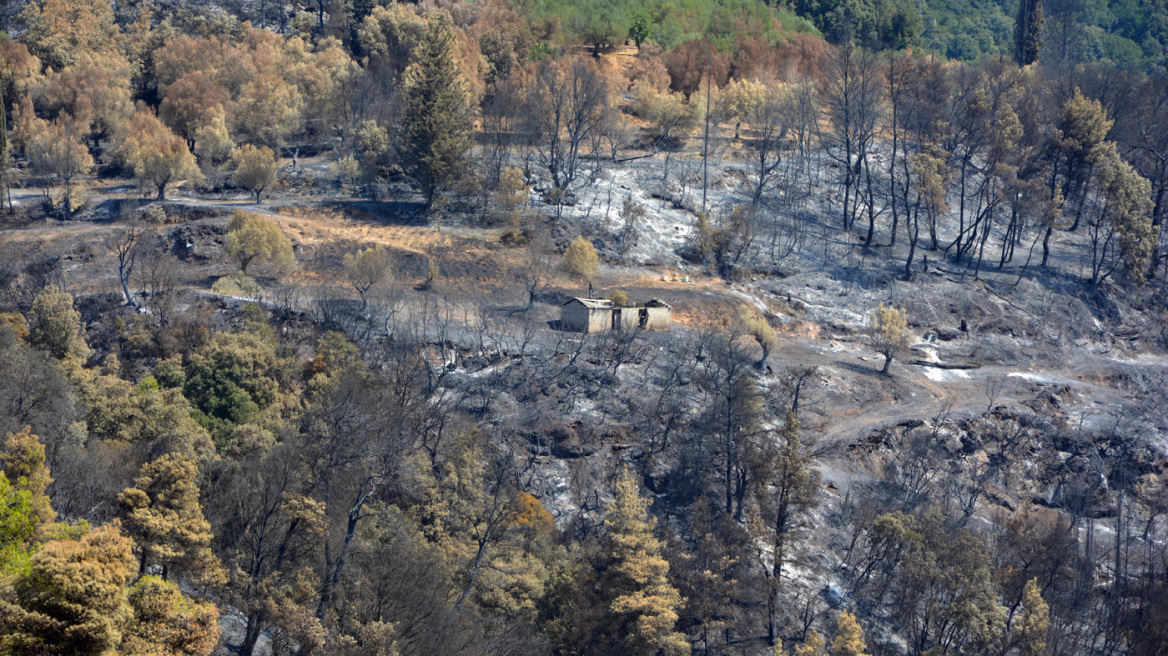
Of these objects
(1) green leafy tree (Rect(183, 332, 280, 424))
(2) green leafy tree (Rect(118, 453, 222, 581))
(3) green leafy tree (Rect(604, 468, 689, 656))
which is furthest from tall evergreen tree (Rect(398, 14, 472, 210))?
(2) green leafy tree (Rect(118, 453, 222, 581))

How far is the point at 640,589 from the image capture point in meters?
40.6

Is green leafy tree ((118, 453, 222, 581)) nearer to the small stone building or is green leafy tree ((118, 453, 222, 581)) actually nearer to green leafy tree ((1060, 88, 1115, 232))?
the small stone building

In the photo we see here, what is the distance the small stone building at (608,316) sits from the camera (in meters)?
56.6

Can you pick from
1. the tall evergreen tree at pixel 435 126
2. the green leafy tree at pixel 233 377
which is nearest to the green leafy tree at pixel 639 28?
the tall evergreen tree at pixel 435 126

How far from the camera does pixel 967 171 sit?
84375 mm

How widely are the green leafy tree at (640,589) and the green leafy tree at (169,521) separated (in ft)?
50.1

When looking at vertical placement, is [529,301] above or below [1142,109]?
below

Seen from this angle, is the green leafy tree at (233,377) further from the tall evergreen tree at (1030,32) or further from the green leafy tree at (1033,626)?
the tall evergreen tree at (1030,32)

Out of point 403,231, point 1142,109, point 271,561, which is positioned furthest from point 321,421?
point 1142,109

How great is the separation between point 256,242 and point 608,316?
758 inches

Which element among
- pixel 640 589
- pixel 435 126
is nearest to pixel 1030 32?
pixel 435 126

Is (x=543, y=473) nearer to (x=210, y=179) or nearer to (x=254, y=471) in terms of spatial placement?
(x=254, y=471)

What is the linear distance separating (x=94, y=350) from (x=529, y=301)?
71.7 feet

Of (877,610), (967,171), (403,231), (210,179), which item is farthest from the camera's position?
(967,171)
